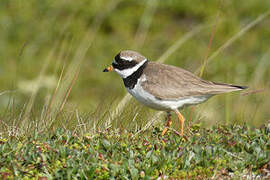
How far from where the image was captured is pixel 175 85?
6.08m

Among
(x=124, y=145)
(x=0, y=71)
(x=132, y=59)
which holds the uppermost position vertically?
(x=132, y=59)

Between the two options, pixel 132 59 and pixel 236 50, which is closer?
pixel 132 59

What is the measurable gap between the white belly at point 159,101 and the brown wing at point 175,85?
6 cm

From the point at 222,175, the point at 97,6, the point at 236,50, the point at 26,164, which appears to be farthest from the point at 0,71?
the point at 222,175

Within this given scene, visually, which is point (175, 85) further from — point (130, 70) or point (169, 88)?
point (130, 70)

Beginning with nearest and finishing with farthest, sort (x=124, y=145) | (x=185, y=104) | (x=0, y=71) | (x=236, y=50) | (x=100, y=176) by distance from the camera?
(x=100, y=176), (x=124, y=145), (x=185, y=104), (x=0, y=71), (x=236, y=50)

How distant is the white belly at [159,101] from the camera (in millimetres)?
6000

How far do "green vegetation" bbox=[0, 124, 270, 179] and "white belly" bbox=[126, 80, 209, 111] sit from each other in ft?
2.58

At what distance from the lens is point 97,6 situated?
12617mm

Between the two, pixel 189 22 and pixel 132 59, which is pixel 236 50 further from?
pixel 132 59

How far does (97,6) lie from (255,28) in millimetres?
4144

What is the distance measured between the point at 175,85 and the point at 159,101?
297 millimetres

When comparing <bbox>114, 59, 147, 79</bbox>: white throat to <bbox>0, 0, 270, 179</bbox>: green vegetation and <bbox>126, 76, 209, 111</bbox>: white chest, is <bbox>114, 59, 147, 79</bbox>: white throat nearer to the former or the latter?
<bbox>126, 76, 209, 111</bbox>: white chest

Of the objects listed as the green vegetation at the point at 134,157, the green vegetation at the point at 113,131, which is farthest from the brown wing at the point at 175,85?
the green vegetation at the point at 134,157
